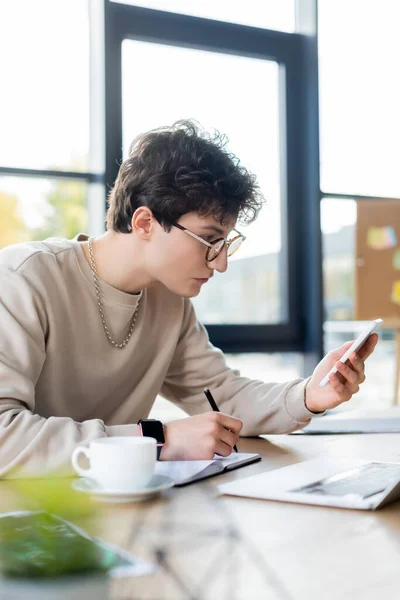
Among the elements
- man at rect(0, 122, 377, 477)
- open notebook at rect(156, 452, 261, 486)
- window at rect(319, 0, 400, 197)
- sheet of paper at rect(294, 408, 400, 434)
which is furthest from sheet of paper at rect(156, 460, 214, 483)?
window at rect(319, 0, 400, 197)

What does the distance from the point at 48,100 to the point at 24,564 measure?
274cm

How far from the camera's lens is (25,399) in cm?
116

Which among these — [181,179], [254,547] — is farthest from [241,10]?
[254,547]

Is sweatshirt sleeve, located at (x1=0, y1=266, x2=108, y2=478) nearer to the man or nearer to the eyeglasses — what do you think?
the man

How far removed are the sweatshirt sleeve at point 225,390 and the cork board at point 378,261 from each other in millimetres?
1773

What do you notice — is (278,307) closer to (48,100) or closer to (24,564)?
(48,100)

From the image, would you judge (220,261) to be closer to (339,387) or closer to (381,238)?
(339,387)

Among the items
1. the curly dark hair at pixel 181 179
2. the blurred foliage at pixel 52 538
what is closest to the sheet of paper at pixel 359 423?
the curly dark hair at pixel 181 179

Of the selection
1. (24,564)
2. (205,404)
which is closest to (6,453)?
(205,404)

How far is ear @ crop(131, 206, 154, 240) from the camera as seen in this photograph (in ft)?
4.92

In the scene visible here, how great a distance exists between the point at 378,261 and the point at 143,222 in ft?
7.00

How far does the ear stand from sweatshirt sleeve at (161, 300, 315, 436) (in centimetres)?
27

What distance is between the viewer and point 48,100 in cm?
277

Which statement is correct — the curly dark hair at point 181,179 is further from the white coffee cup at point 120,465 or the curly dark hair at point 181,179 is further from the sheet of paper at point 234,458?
the white coffee cup at point 120,465
